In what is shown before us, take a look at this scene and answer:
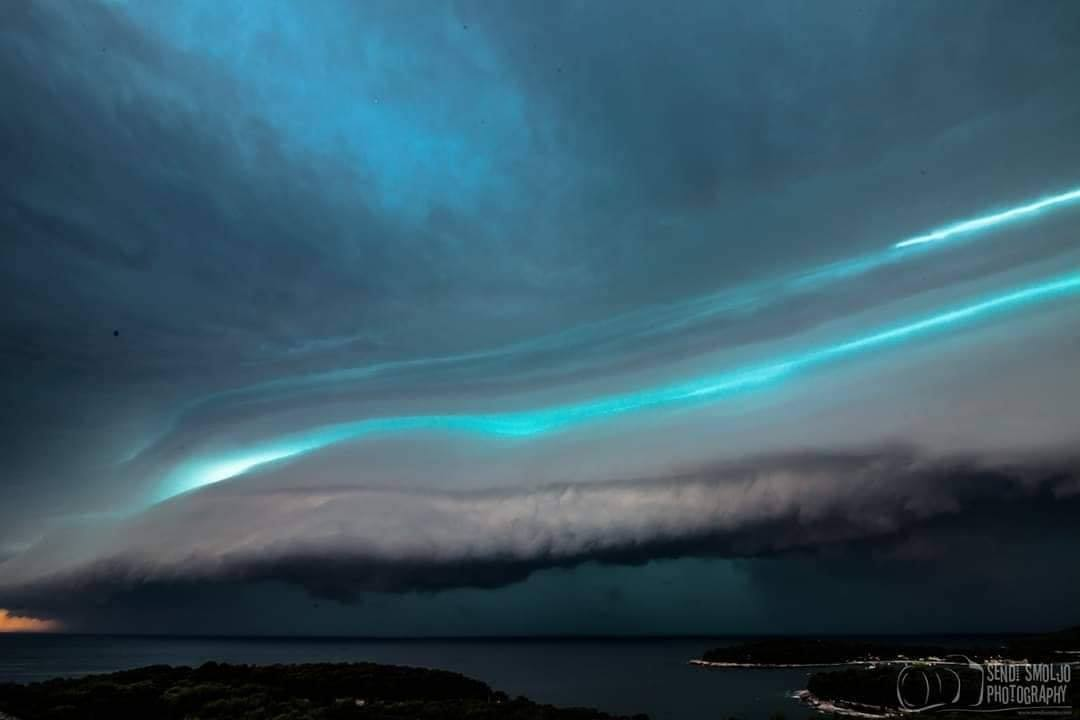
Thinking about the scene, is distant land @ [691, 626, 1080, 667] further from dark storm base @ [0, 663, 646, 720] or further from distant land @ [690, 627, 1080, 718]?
dark storm base @ [0, 663, 646, 720]

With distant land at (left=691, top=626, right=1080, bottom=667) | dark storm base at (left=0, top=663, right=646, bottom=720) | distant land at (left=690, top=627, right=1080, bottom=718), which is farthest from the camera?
distant land at (left=691, top=626, right=1080, bottom=667)

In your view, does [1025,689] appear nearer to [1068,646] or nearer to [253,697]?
[253,697]

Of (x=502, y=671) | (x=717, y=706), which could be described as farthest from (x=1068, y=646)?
(x=502, y=671)

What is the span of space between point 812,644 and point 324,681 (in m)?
121

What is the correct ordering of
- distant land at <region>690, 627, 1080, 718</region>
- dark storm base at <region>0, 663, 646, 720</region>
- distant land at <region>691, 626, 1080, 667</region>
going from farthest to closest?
distant land at <region>691, 626, 1080, 667</region>
dark storm base at <region>0, 663, 646, 720</region>
distant land at <region>690, 627, 1080, 718</region>

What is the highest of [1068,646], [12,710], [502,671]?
[12,710]

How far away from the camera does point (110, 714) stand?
5238 cm

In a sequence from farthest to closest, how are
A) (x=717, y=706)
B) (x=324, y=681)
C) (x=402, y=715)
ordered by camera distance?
1. (x=717, y=706)
2. (x=324, y=681)
3. (x=402, y=715)

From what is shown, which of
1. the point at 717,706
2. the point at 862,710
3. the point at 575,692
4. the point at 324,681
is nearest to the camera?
the point at 862,710

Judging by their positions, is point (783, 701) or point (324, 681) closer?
point (324, 681)

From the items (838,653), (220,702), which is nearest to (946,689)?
(220,702)

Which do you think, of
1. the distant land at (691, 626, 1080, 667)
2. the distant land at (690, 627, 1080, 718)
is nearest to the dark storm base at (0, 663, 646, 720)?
the distant land at (690, 627, 1080, 718)

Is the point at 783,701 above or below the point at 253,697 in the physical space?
below

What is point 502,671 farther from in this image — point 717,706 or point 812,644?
point 717,706
